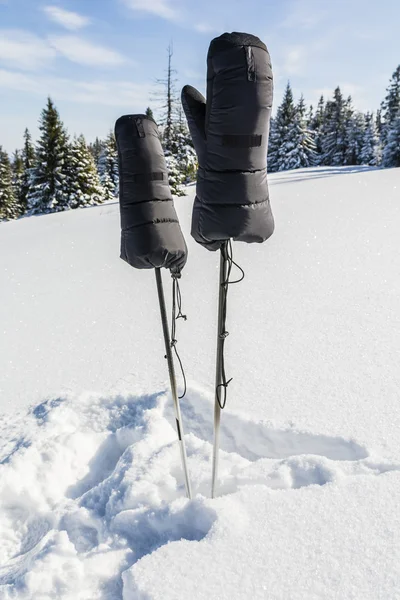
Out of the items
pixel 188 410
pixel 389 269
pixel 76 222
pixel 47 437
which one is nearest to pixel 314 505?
A: pixel 188 410

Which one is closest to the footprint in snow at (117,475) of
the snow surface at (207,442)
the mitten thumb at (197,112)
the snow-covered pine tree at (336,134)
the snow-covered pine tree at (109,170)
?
the snow surface at (207,442)

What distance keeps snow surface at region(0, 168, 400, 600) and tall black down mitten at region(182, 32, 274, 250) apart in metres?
1.35

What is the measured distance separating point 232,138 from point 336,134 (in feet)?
141

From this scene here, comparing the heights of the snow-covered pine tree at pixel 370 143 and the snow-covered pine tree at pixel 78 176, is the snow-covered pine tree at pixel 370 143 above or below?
above

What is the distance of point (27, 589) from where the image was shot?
1710 millimetres

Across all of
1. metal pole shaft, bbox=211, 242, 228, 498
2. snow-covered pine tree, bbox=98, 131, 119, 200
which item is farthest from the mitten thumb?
snow-covered pine tree, bbox=98, 131, 119, 200

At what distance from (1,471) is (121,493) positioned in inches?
31.3

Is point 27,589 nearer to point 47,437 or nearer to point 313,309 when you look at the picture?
point 47,437

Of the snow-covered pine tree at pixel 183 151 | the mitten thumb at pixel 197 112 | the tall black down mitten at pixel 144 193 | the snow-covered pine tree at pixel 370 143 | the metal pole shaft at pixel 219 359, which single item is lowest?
the metal pole shaft at pixel 219 359

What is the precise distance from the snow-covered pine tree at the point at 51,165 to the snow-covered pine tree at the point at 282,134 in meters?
18.9

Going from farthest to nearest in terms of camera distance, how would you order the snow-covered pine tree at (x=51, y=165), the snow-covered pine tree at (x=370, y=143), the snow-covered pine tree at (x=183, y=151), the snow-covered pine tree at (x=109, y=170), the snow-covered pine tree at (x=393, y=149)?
the snow-covered pine tree at (x=370, y=143) → the snow-covered pine tree at (x=109, y=170) → the snow-covered pine tree at (x=393, y=149) → the snow-covered pine tree at (x=51, y=165) → the snow-covered pine tree at (x=183, y=151)

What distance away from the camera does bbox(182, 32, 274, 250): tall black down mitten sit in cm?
157

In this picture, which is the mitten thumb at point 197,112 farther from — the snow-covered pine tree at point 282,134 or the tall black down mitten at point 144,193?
the snow-covered pine tree at point 282,134

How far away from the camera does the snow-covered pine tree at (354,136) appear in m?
37.6
